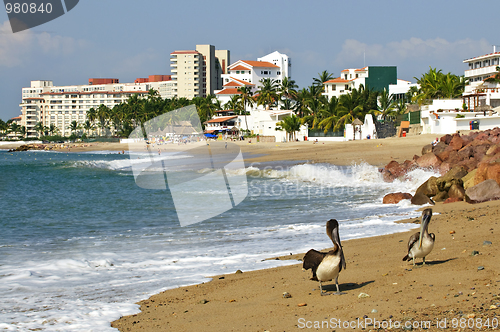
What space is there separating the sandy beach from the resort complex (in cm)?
3474

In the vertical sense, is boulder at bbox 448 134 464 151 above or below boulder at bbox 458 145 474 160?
above

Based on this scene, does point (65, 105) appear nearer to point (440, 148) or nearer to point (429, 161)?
point (440, 148)

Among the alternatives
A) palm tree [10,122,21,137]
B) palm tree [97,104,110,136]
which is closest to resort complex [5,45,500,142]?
palm tree [10,122,21,137]

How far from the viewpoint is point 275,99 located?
89938 mm

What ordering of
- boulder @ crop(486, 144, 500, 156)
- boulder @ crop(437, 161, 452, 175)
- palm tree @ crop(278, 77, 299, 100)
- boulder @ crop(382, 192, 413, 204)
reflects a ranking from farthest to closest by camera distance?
palm tree @ crop(278, 77, 299, 100) → boulder @ crop(437, 161, 452, 175) → boulder @ crop(486, 144, 500, 156) → boulder @ crop(382, 192, 413, 204)

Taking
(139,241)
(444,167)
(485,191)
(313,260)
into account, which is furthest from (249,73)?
(313,260)

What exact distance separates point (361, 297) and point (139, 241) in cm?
698

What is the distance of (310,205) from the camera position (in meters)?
15.3

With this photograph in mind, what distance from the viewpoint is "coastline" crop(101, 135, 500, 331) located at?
14.4 feet

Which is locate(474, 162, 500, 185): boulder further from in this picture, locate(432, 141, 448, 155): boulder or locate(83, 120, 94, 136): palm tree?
locate(83, 120, 94, 136): palm tree

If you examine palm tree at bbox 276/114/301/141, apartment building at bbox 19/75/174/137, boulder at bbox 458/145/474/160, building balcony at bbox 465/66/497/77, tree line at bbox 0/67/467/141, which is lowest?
boulder at bbox 458/145/474/160

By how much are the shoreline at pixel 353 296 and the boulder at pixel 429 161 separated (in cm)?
1381

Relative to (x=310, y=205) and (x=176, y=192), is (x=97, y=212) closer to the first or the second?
(x=176, y=192)

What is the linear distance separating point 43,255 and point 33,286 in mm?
2713
